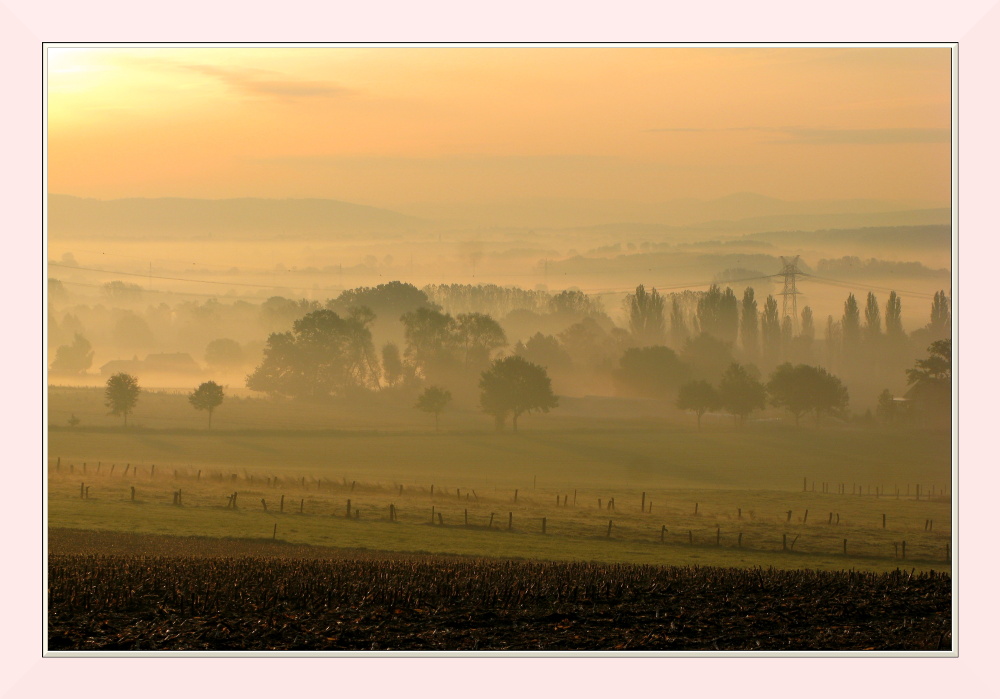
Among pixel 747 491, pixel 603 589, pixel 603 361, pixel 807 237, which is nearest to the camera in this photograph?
pixel 603 589

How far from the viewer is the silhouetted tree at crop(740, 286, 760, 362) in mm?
20656

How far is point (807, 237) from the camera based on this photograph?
19.0m

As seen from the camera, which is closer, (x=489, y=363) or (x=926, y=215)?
(x=926, y=215)

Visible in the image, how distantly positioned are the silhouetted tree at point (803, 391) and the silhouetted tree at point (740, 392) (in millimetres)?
369

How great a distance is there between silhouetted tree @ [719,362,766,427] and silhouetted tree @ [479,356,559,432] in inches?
161

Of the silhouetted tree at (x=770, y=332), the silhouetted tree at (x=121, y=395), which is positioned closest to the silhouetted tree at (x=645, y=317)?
the silhouetted tree at (x=770, y=332)

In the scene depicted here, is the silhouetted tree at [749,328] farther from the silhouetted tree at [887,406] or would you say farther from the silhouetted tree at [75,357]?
the silhouetted tree at [75,357]

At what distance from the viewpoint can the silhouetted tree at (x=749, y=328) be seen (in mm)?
20656

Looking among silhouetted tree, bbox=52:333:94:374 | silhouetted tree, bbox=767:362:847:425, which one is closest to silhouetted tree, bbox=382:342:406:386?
silhouetted tree, bbox=52:333:94:374

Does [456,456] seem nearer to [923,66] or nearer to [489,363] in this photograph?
[489,363]

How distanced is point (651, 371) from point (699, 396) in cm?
121
